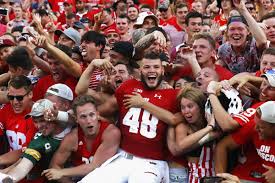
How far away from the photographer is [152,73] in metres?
6.34

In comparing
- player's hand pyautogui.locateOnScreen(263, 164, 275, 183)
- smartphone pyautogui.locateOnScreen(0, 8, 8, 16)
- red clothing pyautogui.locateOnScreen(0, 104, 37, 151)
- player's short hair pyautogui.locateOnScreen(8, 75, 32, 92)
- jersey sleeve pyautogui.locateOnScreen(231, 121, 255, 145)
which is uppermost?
smartphone pyautogui.locateOnScreen(0, 8, 8, 16)

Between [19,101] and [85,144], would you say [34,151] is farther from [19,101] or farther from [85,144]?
[19,101]

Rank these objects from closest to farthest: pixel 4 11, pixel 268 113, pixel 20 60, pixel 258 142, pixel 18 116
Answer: pixel 268 113 → pixel 258 142 → pixel 18 116 → pixel 20 60 → pixel 4 11

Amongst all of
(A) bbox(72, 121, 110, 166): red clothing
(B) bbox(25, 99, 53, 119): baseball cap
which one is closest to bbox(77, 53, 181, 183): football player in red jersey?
(A) bbox(72, 121, 110, 166): red clothing

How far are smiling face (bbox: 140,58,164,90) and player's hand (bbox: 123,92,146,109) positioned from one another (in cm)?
17

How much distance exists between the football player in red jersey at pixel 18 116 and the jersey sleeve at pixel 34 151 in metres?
0.33

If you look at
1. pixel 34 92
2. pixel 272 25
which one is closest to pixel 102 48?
pixel 34 92

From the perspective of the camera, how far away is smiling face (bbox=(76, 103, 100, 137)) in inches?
245

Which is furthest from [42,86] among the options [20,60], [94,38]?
[94,38]

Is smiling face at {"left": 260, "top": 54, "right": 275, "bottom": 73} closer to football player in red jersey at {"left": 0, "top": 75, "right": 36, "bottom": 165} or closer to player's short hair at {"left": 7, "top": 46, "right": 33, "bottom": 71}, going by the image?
football player in red jersey at {"left": 0, "top": 75, "right": 36, "bottom": 165}

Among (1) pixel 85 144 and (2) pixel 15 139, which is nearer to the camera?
(1) pixel 85 144

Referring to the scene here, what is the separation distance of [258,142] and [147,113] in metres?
1.26

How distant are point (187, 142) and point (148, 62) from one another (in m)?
1.01

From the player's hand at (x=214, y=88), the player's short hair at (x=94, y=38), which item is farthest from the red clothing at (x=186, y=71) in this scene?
the player's short hair at (x=94, y=38)
